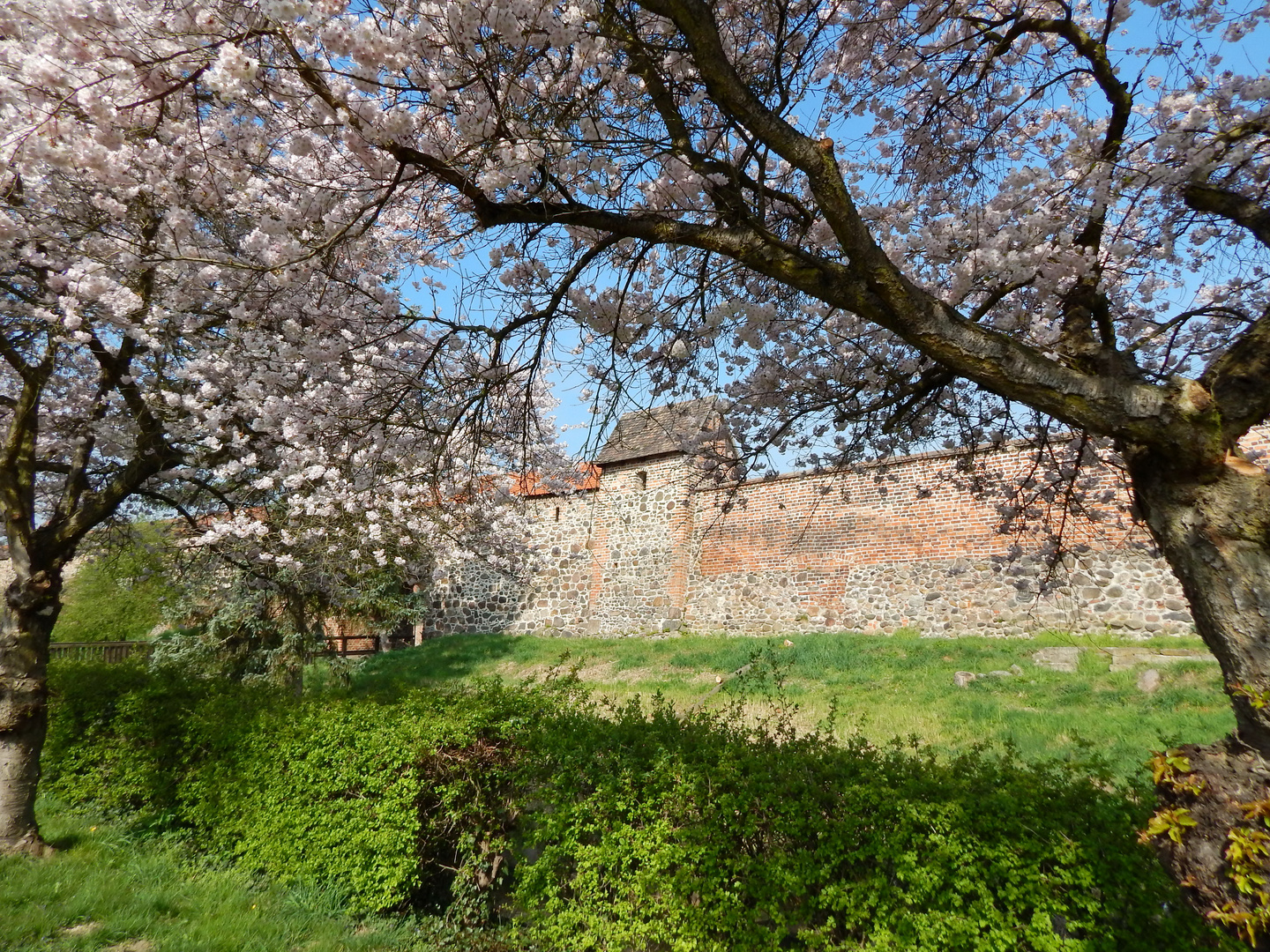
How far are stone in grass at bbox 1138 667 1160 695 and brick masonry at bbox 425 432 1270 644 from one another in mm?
1222

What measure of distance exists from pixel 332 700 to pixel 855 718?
5128 millimetres

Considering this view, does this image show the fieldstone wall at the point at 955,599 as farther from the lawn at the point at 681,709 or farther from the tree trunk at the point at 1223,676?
the tree trunk at the point at 1223,676

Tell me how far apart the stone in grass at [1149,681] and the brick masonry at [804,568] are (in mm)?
1222

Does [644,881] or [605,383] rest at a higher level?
[605,383]

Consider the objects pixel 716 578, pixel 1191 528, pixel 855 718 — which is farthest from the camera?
pixel 716 578

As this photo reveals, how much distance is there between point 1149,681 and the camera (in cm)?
743

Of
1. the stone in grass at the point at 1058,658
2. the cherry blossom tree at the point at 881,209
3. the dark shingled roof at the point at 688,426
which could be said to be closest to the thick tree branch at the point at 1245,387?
the cherry blossom tree at the point at 881,209

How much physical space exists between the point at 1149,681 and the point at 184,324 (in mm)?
9800

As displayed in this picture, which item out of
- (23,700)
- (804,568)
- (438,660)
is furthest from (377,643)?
(23,700)

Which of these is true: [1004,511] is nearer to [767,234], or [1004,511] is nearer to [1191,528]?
[1191,528]

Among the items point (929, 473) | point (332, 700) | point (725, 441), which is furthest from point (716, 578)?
point (332, 700)

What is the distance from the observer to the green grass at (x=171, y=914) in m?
3.52

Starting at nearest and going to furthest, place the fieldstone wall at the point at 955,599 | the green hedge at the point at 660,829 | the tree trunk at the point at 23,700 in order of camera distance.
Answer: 1. the green hedge at the point at 660,829
2. the tree trunk at the point at 23,700
3. the fieldstone wall at the point at 955,599

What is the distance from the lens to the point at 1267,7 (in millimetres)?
3693
